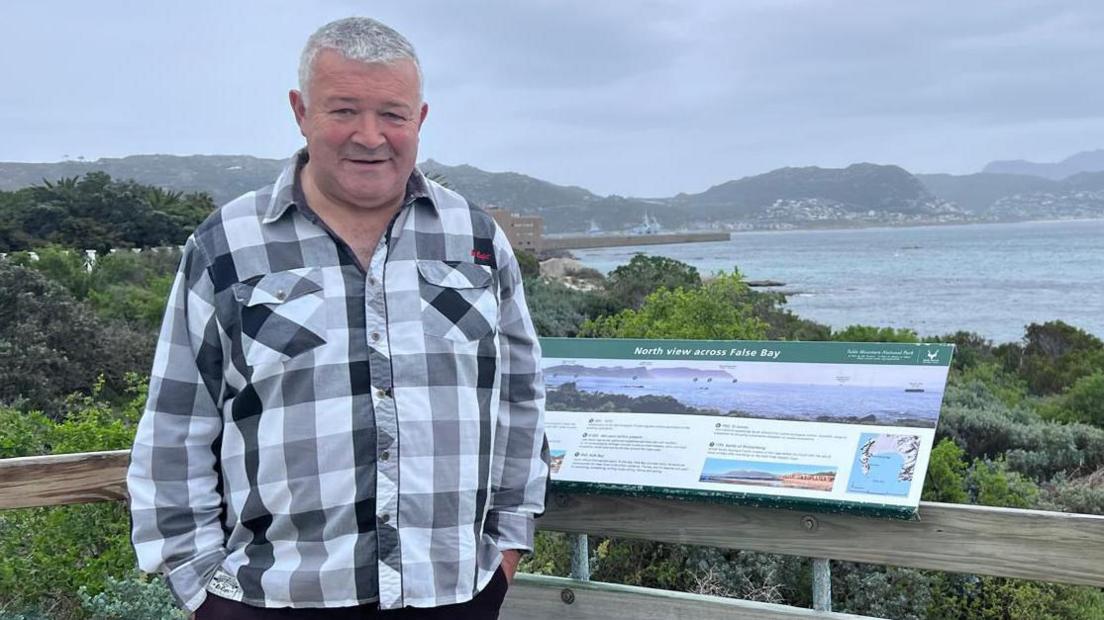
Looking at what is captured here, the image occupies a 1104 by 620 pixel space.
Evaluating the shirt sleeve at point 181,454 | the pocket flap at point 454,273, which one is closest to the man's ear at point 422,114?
the pocket flap at point 454,273

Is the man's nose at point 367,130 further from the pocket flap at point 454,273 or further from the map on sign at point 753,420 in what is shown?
the map on sign at point 753,420

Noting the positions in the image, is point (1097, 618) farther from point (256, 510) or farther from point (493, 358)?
point (256, 510)

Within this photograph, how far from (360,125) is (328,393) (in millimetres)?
536

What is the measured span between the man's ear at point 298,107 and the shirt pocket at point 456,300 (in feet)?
1.23

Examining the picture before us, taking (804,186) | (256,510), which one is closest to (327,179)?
(256,510)

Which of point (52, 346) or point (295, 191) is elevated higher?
point (295, 191)

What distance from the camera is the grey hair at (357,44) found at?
6.61 ft

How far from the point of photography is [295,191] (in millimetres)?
2162

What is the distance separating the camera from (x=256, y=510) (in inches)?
81.0

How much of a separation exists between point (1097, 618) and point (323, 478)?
3.10m

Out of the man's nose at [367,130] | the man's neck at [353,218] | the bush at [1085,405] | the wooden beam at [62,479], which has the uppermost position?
the man's nose at [367,130]

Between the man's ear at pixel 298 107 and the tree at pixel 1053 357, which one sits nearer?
the man's ear at pixel 298 107

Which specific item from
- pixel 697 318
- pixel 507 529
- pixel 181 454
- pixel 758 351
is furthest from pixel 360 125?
pixel 697 318

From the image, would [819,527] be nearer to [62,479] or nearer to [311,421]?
[311,421]
